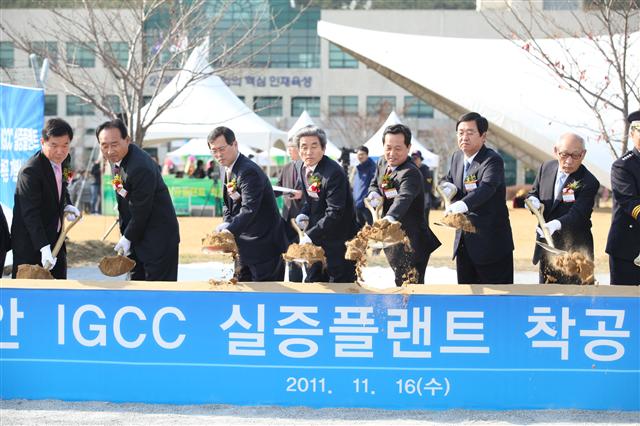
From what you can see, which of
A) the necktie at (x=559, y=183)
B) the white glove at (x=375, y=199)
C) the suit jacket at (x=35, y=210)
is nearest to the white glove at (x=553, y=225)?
the necktie at (x=559, y=183)

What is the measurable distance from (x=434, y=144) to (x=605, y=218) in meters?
26.1

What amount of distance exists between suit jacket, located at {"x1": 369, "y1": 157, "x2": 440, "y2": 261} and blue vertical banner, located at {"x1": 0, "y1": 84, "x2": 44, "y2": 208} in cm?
560

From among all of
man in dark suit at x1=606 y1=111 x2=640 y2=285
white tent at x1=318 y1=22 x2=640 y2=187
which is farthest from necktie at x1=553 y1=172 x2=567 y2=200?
white tent at x1=318 y1=22 x2=640 y2=187

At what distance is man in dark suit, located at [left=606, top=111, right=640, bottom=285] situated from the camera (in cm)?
580

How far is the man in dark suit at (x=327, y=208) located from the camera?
6.57 m

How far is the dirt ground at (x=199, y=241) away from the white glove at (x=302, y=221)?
197 centimetres

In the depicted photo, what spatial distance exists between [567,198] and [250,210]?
2.07 meters

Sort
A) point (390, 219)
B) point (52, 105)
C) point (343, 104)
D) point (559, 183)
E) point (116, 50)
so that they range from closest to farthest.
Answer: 1. point (390, 219)
2. point (559, 183)
3. point (116, 50)
4. point (343, 104)
5. point (52, 105)

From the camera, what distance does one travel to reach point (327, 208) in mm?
6633

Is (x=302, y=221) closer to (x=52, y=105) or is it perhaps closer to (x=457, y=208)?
(x=457, y=208)

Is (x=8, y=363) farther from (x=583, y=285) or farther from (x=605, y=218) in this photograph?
(x=605, y=218)

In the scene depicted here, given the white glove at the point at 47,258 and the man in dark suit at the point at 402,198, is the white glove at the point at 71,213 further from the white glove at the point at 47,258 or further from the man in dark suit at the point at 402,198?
the man in dark suit at the point at 402,198

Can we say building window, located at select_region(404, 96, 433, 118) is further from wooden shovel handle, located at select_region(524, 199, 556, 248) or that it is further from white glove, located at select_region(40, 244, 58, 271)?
white glove, located at select_region(40, 244, 58, 271)

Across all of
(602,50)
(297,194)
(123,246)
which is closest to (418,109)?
(602,50)
